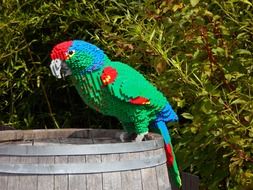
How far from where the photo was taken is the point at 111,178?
1571 millimetres

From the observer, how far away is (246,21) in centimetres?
188

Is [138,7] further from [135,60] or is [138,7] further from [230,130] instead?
[230,130]

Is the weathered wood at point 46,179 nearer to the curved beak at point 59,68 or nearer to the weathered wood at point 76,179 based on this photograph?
the weathered wood at point 76,179

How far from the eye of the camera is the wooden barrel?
1527 millimetres

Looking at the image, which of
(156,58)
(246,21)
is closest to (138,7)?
(156,58)

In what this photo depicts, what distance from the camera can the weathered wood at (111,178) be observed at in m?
1.56

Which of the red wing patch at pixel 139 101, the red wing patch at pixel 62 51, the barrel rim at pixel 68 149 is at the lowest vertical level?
the barrel rim at pixel 68 149

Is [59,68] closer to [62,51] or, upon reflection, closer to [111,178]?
[62,51]

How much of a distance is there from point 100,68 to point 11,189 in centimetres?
44

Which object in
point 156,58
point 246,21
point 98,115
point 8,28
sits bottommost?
point 98,115

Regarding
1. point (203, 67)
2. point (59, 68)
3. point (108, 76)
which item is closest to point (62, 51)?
point (59, 68)

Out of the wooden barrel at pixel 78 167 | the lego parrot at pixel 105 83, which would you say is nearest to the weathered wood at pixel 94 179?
the wooden barrel at pixel 78 167

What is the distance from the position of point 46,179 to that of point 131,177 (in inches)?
9.2

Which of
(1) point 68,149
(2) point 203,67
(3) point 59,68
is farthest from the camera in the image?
(2) point 203,67
